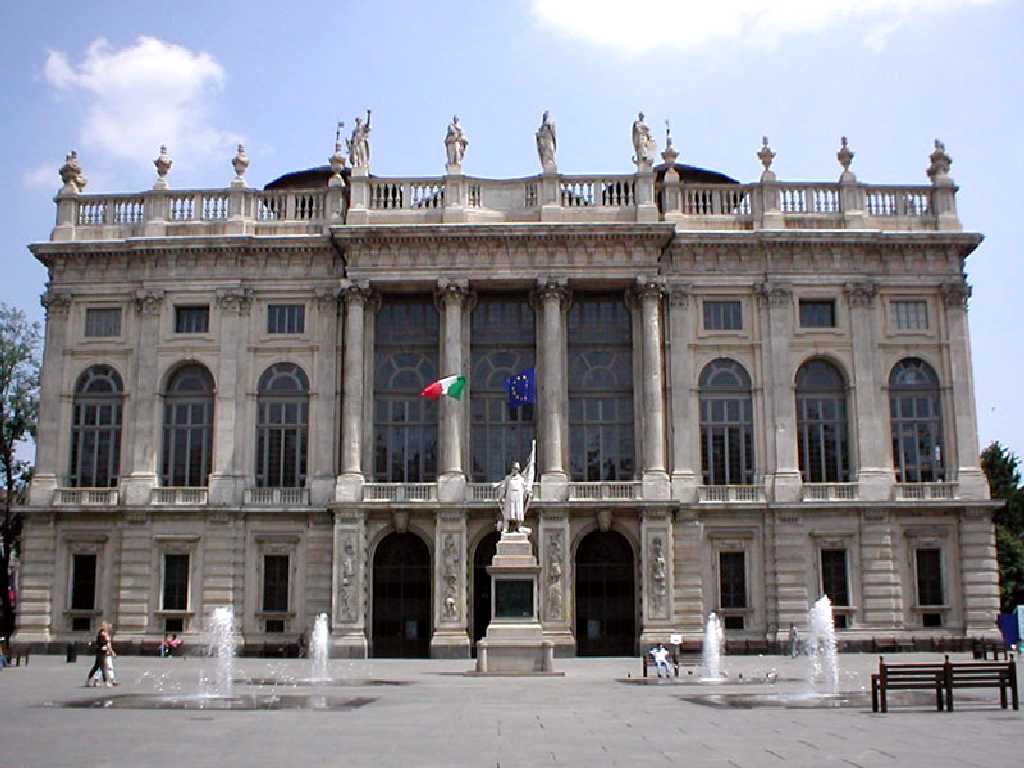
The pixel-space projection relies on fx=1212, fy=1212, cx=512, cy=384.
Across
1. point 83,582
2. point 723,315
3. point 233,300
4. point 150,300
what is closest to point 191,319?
point 150,300

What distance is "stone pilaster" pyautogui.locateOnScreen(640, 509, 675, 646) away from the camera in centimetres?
4469

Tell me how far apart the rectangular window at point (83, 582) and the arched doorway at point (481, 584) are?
15033 millimetres

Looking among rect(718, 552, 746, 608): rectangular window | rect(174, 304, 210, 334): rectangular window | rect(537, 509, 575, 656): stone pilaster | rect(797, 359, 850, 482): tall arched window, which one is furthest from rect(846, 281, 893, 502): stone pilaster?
rect(174, 304, 210, 334): rectangular window

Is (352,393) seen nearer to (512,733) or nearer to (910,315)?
(910,315)

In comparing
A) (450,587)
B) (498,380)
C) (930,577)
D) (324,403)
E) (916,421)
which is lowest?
(450,587)

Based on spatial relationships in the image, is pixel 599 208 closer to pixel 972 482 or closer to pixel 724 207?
pixel 724 207

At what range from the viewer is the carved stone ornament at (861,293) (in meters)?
48.4

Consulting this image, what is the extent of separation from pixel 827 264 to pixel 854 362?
13.5ft

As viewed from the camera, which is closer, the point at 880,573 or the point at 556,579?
the point at 556,579

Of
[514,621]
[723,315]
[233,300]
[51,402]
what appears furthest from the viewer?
[233,300]

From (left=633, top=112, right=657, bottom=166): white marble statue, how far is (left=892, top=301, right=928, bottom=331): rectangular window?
11535 millimetres

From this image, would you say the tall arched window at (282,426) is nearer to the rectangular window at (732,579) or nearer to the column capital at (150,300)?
the column capital at (150,300)

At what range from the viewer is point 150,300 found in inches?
1934

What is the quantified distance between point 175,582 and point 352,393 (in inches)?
400
